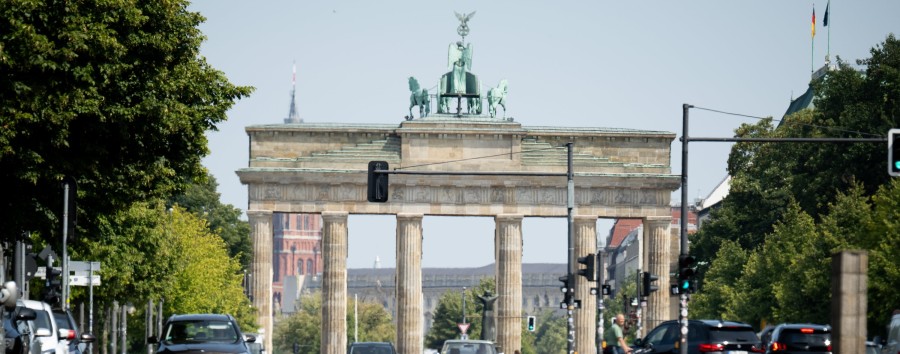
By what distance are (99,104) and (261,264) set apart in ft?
236

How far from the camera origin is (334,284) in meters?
117

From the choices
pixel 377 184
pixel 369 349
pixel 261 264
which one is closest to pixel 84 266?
pixel 377 184

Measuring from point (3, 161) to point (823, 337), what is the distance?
21544 mm

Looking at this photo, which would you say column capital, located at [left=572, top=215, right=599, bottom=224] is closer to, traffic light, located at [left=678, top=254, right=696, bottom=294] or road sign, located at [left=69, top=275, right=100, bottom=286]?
road sign, located at [left=69, top=275, right=100, bottom=286]

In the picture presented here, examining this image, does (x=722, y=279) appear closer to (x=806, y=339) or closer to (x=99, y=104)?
(x=806, y=339)

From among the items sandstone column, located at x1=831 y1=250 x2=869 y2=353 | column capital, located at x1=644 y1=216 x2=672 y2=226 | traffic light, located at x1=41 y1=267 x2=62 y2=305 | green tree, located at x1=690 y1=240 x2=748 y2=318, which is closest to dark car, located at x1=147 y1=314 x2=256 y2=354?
traffic light, located at x1=41 y1=267 x2=62 y2=305

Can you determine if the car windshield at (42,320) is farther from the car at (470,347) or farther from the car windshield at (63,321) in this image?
the car at (470,347)

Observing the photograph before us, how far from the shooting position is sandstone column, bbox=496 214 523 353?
11681cm

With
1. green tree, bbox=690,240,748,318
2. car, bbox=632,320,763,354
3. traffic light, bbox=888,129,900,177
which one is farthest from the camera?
green tree, bbox=690,240,748,318

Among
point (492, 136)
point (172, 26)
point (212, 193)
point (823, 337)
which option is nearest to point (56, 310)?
point (172, 26)

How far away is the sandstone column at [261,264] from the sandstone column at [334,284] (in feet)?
10.7

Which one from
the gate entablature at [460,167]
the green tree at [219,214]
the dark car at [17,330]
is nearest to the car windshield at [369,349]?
the dark car at [17,330]

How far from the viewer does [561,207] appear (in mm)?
117188

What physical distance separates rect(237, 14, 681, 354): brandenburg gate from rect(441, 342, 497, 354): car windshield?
57.0m
